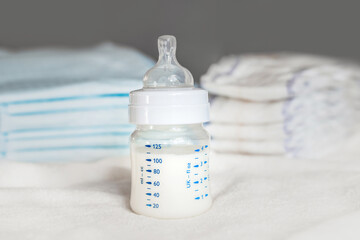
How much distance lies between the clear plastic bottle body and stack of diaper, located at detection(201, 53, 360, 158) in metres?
0.33

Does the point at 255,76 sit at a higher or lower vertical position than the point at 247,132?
higher

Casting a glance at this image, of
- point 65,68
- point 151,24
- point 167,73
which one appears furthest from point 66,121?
point 151,24

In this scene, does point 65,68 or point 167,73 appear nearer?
point 167,73

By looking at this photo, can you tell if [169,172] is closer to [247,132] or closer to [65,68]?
[247,132]

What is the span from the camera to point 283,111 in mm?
852

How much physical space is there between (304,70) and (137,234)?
0.54 metres

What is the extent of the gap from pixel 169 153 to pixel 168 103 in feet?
0.20

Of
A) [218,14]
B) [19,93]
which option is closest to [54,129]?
[19,93]

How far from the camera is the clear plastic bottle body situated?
53 centimetres

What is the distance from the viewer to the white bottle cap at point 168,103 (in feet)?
1.72

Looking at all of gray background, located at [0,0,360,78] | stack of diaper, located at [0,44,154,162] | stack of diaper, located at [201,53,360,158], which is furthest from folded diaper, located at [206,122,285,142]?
gray background, located at [0,0,360,78]

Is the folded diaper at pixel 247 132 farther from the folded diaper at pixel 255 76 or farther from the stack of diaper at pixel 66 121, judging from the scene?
the stack of diaper at pixel 66 121

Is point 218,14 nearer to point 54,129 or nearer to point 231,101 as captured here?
point 231,101

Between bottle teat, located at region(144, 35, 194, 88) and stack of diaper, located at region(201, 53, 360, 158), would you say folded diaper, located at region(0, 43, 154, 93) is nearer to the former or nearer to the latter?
stack of diaper, located at region(201, 53, 360, 158)
